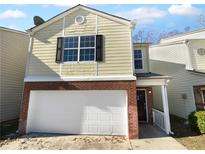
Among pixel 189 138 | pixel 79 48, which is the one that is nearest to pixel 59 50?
pixel 79 48

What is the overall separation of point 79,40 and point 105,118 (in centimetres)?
465

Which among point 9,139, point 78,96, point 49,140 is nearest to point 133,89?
point 78,96

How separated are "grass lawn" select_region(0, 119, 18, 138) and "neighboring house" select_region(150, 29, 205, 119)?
37.4 feet

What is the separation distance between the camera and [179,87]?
13.7 m

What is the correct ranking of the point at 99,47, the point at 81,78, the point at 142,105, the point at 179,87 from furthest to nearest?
the point at 179,87
the point at 142,105
the point at 99,47
the point at 81,78

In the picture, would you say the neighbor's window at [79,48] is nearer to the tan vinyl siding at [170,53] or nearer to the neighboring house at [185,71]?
the neighboring house at [185,71]

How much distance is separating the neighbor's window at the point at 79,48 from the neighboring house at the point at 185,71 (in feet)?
25.0

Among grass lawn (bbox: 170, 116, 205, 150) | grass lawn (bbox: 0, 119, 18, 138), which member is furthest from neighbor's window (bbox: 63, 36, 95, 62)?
grass lawn (bbox: 170, 116, 205, 150)

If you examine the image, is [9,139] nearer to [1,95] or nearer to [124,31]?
[1,95]

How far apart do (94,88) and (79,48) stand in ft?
8.18

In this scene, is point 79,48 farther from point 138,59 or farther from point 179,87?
point 179,87

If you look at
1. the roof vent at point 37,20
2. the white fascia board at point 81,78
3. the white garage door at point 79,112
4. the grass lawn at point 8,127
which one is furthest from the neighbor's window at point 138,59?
the grass lawn at point 8,127

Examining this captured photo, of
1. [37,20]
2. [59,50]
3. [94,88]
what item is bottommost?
[94,88]

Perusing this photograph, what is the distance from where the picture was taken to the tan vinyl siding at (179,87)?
40.3ft
